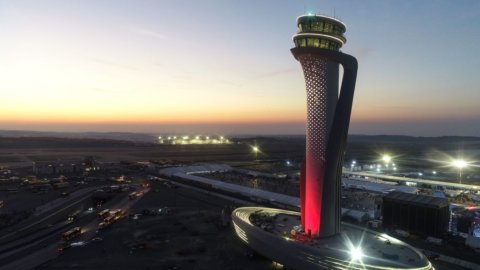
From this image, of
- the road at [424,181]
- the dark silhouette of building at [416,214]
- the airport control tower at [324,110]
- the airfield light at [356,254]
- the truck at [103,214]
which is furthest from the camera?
the road at [424,181]

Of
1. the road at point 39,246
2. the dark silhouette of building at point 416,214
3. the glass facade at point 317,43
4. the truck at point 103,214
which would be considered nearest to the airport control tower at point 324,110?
the glass facade at point 317,43

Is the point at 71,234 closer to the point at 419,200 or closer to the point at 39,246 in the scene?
the point at 39,246

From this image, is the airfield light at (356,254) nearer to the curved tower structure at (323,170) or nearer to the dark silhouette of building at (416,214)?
the curved tower structure at (323,170)

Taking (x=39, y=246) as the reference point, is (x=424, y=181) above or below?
above

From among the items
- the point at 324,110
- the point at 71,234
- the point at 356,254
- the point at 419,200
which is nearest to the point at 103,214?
the point at 71,234

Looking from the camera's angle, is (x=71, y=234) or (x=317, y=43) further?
(x=71, y=234)

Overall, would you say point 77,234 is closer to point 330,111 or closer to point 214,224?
point 214,224

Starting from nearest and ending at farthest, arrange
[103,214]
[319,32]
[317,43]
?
[319,32] < [317,43] < [103,214]
